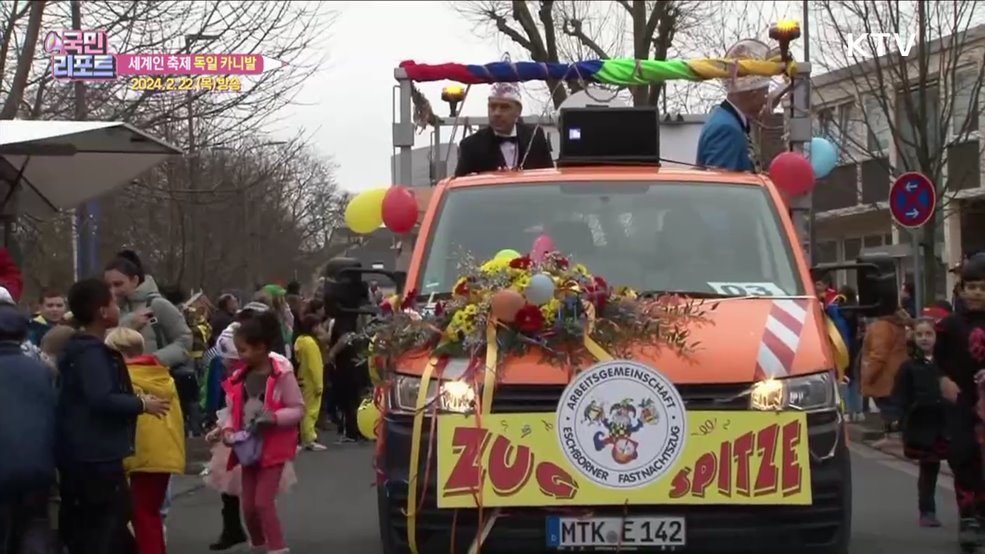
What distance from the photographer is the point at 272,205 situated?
48812 millimetres

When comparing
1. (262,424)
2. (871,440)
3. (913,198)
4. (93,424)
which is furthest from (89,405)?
(871,440)

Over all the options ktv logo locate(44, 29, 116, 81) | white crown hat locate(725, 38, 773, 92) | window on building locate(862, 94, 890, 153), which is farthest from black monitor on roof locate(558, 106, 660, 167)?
window on building locate(862, 94, 890, 153)

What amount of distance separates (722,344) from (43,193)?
6.40 meters

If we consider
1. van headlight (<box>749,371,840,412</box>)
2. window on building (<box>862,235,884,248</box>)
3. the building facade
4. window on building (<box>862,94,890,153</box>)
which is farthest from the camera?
window on building (<box>862,235,884,248</box>)

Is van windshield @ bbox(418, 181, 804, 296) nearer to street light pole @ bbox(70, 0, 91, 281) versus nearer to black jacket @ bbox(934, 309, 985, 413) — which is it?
black jacket @ bbox(934, 309, 985, 413)

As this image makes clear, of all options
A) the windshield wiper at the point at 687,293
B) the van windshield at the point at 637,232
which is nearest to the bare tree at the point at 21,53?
the van windshield at the point at 637,232

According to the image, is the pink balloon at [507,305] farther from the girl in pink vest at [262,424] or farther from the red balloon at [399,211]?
the girl in pink vest at [262,424]

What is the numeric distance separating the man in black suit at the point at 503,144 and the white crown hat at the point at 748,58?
1237 mm

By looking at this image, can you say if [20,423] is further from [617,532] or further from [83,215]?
[83,215]

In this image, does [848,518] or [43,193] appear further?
[43,193]

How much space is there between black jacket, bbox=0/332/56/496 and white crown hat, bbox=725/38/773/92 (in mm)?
4649

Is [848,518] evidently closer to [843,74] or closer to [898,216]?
[898,216]

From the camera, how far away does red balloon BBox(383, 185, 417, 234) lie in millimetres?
8734

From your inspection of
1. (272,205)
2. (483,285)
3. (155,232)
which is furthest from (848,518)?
(272,205)
